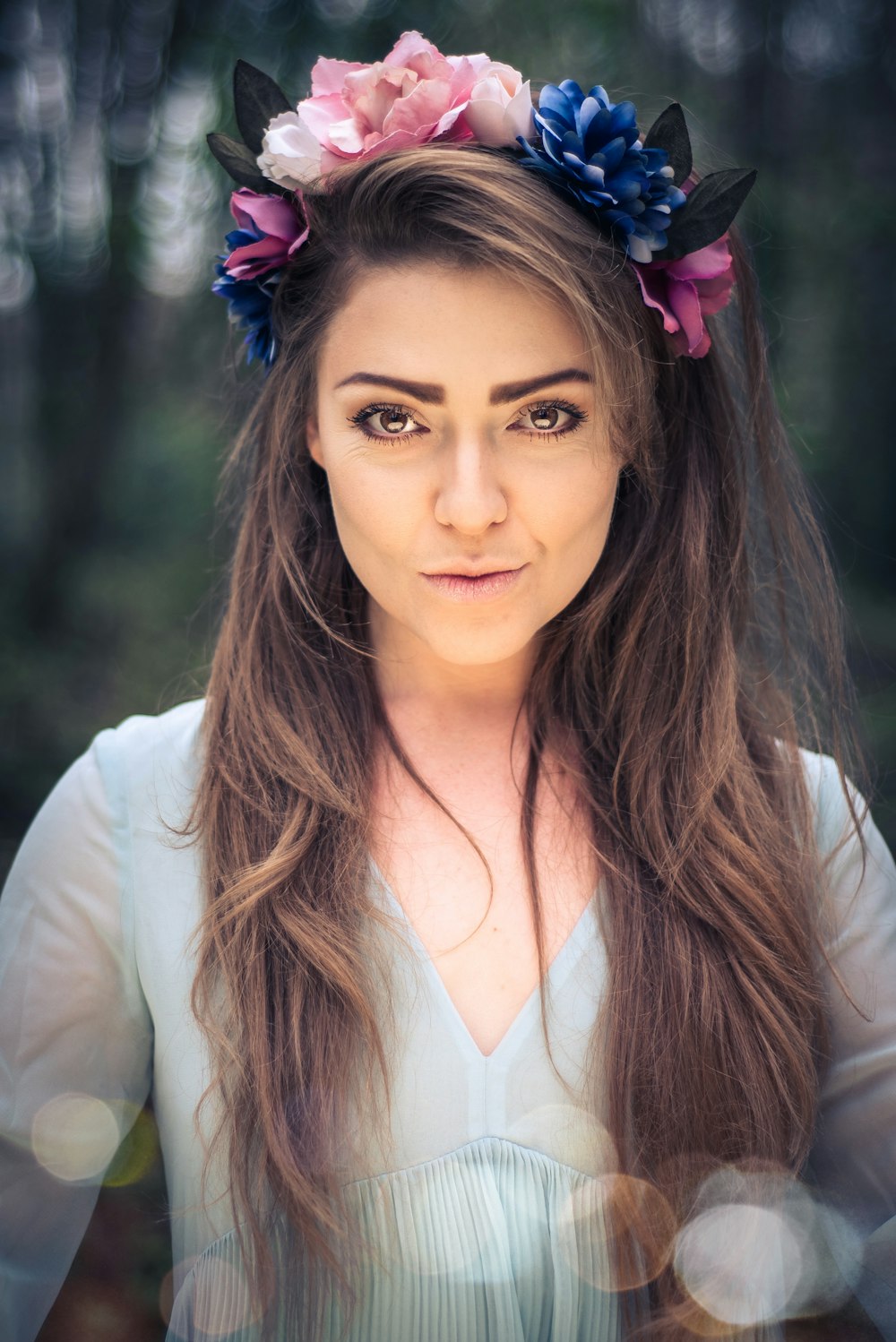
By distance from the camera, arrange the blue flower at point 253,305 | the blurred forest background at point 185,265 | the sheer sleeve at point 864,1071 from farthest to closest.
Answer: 1. the blurred forest background at point 185,265
2. the blue flower at point 253,305
3. the sheer sleeve at point 864,1071

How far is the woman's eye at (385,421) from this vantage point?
121 cm

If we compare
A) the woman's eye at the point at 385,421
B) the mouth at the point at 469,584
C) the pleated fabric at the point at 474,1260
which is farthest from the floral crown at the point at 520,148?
the pleated fabric at the point at 474,1260

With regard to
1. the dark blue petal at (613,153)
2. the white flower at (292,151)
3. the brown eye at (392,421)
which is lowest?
the brown eye at (392,421)

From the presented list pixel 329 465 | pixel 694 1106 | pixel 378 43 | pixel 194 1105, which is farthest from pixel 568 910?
pixel 378 43

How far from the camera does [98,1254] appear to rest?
8.02 feet

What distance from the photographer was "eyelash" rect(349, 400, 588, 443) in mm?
1207

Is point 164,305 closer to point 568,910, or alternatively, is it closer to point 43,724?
point 43,724

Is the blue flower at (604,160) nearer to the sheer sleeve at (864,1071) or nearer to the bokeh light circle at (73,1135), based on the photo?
the sheer sleeve at (864,1071)

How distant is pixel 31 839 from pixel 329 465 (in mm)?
602

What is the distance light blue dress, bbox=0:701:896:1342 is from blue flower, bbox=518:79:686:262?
0.82 m

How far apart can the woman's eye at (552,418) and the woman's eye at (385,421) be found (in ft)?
0.39

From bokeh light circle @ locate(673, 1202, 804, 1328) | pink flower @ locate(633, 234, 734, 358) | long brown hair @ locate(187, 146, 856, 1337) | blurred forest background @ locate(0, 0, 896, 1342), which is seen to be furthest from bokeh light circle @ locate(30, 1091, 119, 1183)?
blurred forest background @ locate(0, 0, 896, 1342)

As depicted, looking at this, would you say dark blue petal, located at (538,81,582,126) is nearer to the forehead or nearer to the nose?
the forehead

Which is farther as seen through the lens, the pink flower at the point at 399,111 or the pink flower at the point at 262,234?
the pink flower at the point at 262,234
